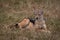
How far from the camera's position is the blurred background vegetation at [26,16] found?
6703 mm

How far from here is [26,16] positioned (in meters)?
8.65

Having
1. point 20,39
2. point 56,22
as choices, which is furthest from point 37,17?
point 20,39

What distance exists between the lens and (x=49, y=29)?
291 inches

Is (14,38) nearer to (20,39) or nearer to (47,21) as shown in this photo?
(20,39)

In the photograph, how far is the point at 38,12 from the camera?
24.6ft

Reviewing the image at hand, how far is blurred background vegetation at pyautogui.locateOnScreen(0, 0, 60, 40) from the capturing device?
22.0 feet

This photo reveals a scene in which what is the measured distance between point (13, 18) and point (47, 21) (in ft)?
4.05

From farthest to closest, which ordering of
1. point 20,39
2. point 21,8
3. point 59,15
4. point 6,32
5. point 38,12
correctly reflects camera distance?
point 21,8, point 59,15, point 38,12, point 6,32, point 20,39

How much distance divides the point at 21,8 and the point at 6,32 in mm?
2743

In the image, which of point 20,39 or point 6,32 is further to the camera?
point 6,32

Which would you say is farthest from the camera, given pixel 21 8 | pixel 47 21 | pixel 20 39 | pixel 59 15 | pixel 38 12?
pixel 21 8

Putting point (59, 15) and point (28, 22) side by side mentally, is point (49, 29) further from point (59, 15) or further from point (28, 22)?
point (59, 15)

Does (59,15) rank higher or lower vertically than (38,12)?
lower

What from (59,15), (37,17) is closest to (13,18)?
(37,17)
